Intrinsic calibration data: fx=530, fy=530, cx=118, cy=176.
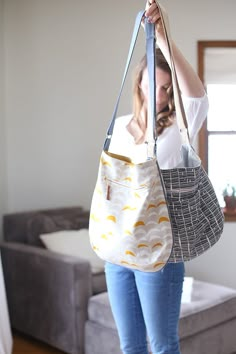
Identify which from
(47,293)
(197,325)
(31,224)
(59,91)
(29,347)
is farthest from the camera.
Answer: (59,91)

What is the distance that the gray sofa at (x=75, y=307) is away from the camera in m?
2.54

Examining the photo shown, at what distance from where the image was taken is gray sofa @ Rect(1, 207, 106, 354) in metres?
2.65

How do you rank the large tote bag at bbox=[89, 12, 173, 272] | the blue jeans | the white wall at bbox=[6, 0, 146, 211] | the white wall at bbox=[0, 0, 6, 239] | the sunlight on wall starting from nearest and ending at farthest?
the large tote bag at bbox=[89, 12, 173, 272]
the blue jeans
the white wall at bbox=[0, 0, 6, 239]
the white wall at bbox=[6, 0, 146, 211]
the sunlight on wall

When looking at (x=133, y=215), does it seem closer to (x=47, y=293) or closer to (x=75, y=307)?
(x=75, y=307)

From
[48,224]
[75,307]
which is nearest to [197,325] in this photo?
[75,307]

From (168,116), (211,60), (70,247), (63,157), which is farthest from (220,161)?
(168,116)

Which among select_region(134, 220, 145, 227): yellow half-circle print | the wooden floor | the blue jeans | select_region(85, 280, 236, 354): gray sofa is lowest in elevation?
the wooden floor

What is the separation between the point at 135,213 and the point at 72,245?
184 centimetres

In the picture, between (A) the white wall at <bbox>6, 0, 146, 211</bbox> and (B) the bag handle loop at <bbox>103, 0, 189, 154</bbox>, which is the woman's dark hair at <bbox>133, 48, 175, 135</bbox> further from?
(A) the white wall at <bbox>6, 0, 146, 211</bbox>

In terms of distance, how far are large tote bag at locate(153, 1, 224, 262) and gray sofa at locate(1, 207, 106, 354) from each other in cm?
136

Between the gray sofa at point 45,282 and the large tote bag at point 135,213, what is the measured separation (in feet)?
4.40

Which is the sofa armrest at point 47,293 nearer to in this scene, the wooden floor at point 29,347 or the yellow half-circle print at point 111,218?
the wooden floor at point 29,347

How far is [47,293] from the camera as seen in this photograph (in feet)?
9.22

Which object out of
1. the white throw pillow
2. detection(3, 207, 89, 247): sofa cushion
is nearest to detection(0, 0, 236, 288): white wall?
detection(3, 207, 89, 247): sofa cushion
